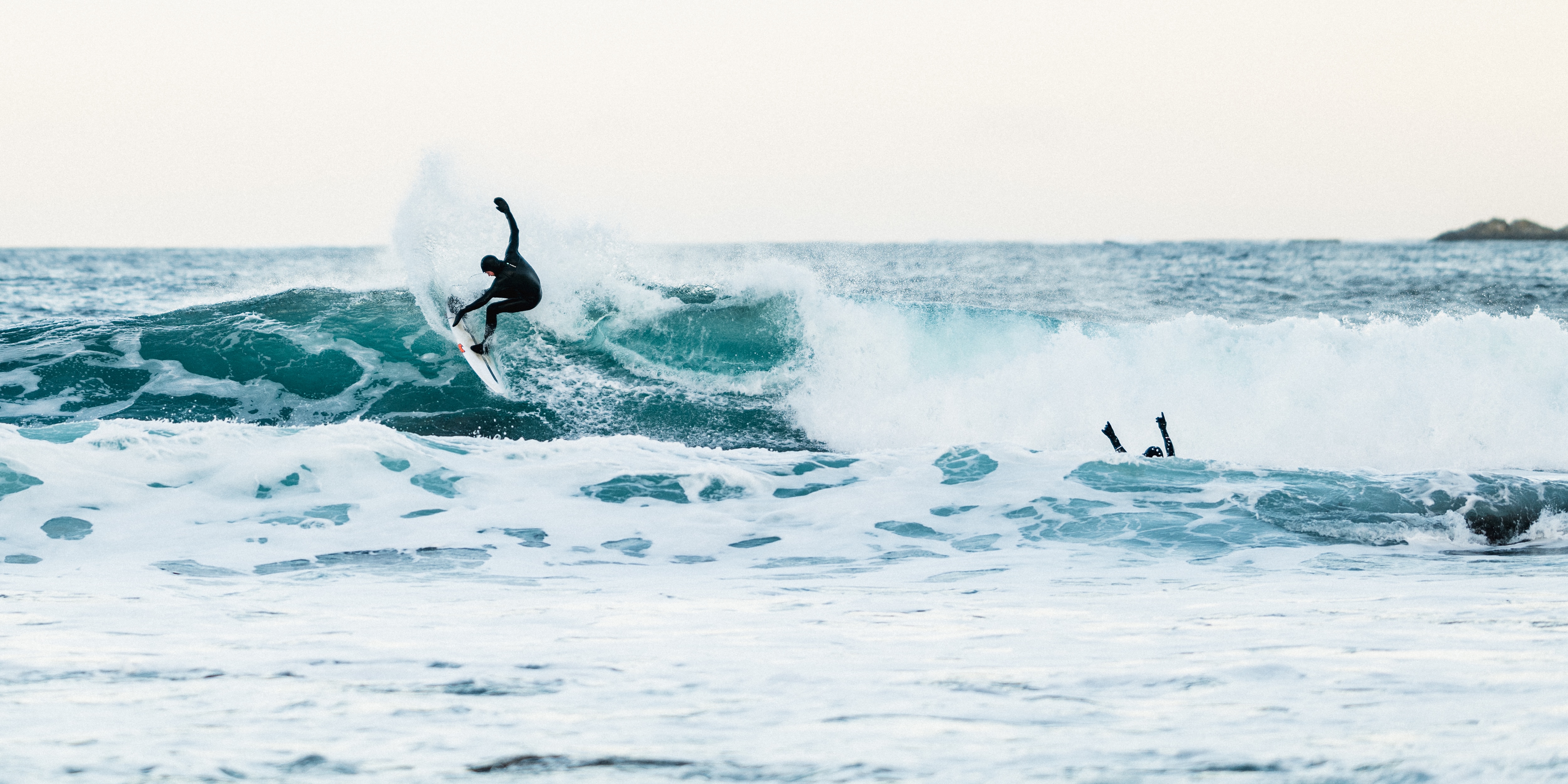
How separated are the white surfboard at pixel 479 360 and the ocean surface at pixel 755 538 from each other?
20cm

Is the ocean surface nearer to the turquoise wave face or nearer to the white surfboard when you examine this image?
the turquoise wave face

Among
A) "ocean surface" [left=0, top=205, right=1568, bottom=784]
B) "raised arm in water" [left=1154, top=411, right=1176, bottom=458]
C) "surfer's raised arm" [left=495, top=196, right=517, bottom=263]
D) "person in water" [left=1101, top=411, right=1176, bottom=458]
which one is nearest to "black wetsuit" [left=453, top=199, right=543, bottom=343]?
"surfer's raised arm" [left=495, top=196, right=517, bottom=263]

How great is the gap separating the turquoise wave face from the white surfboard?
173 millimetres

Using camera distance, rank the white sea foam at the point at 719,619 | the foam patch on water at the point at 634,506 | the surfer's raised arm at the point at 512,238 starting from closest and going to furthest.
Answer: the white sea foam at the point at 719,619, the foam patch on water at the point at 634,506, the surfer's raised arm at the point at 512,238

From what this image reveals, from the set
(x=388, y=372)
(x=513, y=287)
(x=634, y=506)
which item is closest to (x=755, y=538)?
(x=634, y=506)

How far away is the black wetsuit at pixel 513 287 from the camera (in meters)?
9.90

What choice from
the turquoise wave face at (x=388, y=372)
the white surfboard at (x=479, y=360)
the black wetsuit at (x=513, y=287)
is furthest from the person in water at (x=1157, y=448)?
the white surfboard at (x=479, y=360)

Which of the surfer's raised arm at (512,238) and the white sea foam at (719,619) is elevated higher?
the surfer's raised arm at (512,238)

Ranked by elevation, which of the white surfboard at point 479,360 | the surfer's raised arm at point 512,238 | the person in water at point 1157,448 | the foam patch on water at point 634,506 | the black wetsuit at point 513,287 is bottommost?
the foam patch on water at point 634,506

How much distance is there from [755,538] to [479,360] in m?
5.42

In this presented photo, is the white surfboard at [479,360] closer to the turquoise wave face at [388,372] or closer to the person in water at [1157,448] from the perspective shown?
the turquoise wave face at [388,372]

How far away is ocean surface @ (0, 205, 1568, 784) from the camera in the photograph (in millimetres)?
3250

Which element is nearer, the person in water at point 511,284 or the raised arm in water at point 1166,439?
the raised arm in water at point 1166,439

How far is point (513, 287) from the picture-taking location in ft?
32.8
